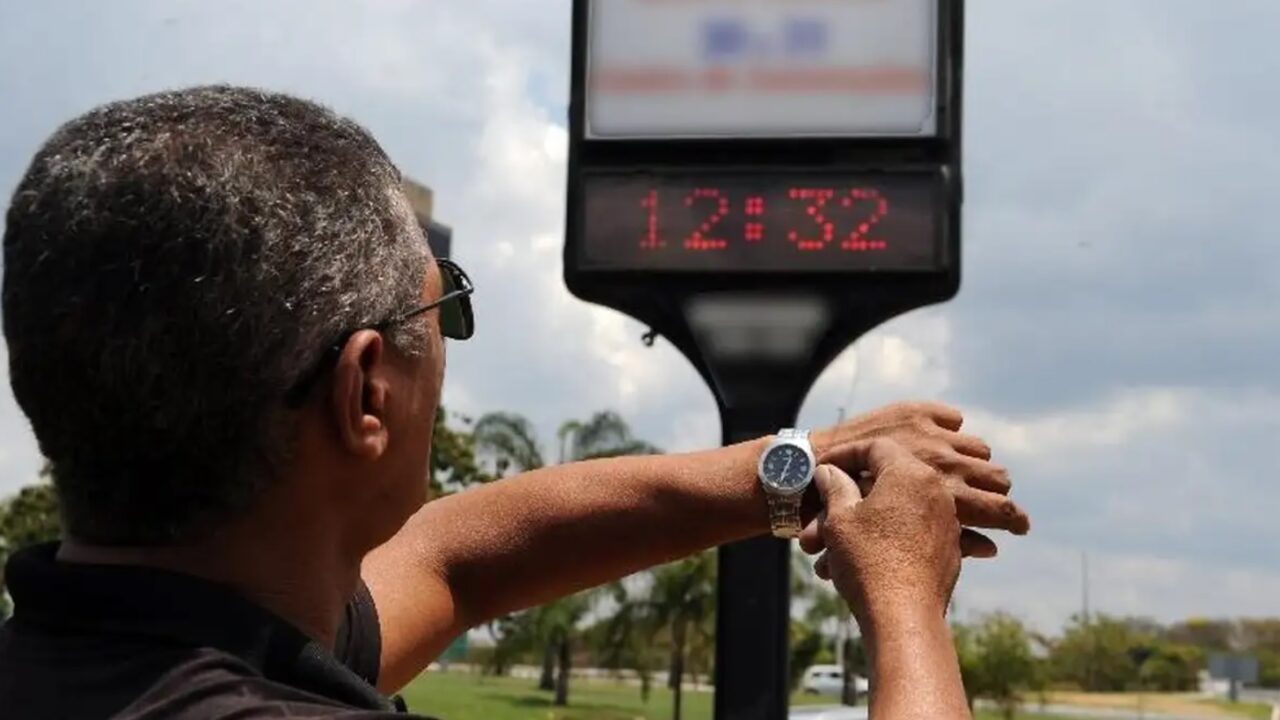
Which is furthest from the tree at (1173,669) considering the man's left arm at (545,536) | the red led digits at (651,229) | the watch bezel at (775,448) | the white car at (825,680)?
the watch bezel at (775,448)

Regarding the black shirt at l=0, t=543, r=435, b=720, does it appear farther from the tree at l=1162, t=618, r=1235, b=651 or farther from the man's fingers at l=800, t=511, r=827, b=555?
the tree at l=1162, t=618, r=1235, b=651

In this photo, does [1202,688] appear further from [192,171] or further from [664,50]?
[192,171]

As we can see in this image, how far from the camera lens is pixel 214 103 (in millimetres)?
1334

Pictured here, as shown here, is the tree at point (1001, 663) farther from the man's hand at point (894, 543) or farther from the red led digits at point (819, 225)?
the man's hand at point (894, 543)

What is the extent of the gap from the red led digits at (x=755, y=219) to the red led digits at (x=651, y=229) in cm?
27

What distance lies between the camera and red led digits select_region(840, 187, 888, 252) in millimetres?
5371

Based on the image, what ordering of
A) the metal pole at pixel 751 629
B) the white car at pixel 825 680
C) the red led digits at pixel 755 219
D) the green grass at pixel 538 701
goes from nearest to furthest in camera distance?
the metal pole at pixel 751 629, the red led digits at pixel 755 219, the green grass at pixel 538 701, the white car at pixel 825 680

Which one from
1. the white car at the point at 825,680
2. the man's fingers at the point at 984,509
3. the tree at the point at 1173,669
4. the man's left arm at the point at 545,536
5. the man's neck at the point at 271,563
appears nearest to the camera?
the man's neck at the point at 271,563

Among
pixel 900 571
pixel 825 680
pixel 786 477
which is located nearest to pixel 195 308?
pixel 900 571

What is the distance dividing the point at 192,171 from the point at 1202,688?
68856mm

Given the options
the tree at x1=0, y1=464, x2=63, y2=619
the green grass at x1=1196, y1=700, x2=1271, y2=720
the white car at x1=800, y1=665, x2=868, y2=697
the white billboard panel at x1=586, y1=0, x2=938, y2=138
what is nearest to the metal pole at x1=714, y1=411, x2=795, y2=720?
the white billboard panel at x1=586, y1=0, x2=938, y2=138

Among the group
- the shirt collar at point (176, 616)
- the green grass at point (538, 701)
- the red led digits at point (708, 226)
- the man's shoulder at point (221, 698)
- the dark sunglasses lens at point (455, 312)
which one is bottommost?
the green grass at point (538, 701)

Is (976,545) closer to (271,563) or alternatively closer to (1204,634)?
(271,563)

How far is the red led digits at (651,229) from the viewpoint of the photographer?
5.45 meters
